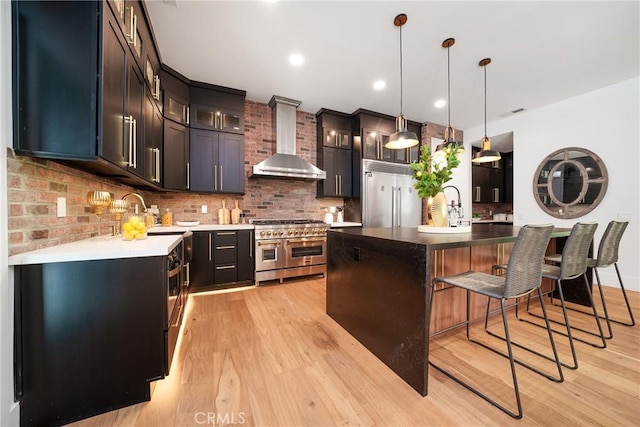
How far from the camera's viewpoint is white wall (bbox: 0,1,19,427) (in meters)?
1.01

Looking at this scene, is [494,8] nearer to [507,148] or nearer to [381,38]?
[381,38]

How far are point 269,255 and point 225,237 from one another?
26.0 inches

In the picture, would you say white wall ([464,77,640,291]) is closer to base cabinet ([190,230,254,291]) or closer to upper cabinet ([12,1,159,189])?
base cabinet ([190,230,254,291])

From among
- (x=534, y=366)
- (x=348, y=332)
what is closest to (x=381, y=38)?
(x=348, y=332)

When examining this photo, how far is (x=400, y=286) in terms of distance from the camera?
1471 millimetres

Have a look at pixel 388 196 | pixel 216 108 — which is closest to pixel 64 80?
pixel 216 108

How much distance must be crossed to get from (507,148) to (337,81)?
5.02m

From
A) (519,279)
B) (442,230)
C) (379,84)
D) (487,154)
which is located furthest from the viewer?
(379,84)

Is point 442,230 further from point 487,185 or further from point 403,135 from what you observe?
point 487,185

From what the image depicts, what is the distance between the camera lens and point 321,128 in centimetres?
434

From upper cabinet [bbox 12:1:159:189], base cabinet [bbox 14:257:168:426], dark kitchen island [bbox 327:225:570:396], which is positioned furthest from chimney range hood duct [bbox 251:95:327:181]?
base cabinet [bbox 14:257:168:426]

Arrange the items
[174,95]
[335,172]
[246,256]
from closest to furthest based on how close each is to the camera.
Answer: [174,95]
[246,256]
[335,172]
